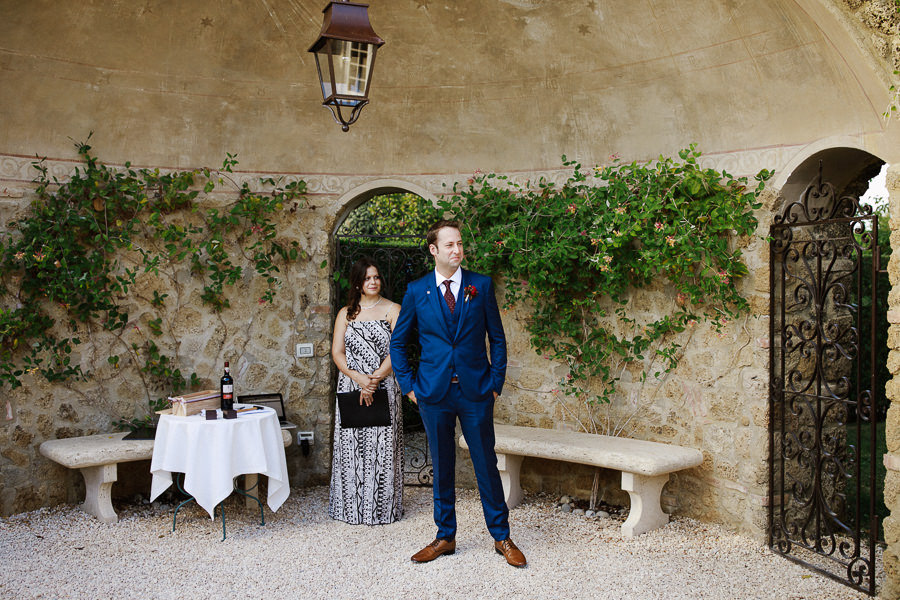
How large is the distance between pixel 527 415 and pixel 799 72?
292cm

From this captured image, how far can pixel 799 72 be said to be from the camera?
13.5 ft

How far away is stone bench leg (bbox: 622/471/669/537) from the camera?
4.44 m

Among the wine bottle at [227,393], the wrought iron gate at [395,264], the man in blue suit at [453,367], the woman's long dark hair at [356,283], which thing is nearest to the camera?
the man in blue suit at [453,367]

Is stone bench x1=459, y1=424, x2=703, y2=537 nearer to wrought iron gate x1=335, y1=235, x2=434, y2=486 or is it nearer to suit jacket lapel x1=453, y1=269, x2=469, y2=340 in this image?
wrought iron gate x1=335, y1=235, x2=434, y2=486

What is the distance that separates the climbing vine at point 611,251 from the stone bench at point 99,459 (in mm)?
2307

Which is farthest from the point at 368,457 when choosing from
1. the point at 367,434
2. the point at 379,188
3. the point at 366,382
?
the point at 379,188

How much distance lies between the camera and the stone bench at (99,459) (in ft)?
15.1

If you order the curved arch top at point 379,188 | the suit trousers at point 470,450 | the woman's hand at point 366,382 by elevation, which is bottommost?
the suit trousers at point 470,450

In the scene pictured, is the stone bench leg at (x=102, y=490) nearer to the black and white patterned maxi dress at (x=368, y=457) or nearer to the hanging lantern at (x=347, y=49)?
the black and white patterned maxi dress at (x=368, y=457)

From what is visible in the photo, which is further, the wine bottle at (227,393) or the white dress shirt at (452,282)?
the wine bottle at (227,393)

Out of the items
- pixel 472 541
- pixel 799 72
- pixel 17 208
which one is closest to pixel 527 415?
pixel 472 541

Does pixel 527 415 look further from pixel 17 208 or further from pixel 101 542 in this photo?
pixel 17 208

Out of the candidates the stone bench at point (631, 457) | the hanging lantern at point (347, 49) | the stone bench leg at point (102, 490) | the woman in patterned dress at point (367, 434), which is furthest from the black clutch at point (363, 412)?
the hanging lantern at point (347, 49)

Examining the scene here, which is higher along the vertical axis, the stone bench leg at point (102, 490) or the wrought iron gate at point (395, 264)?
the wrought iron gate at point (395, 264)
